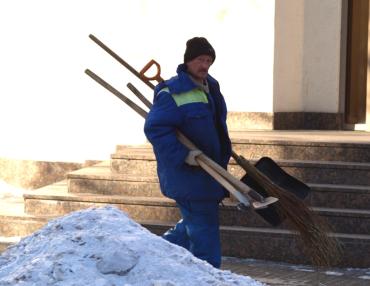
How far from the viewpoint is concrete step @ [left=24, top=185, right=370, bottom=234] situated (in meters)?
8.73

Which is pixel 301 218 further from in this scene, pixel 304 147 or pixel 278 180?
pixel 304 147

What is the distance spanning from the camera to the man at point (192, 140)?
707 centimetres

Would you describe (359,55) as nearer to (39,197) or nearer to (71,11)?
(71,11)

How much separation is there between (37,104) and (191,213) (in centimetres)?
492

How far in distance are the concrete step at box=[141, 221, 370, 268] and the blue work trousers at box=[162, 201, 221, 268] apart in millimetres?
1449

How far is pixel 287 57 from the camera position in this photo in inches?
441

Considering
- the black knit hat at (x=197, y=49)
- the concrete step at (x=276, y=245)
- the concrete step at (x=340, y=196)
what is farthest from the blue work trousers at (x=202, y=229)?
the concrete step at (x=340, y=196)

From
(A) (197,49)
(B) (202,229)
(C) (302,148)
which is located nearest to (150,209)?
(C) (302,148)

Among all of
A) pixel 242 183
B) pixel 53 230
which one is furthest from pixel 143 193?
pixel 53 230

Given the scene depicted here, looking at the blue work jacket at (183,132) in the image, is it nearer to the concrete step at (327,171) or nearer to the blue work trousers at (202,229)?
the blue work trousers at (202,229)

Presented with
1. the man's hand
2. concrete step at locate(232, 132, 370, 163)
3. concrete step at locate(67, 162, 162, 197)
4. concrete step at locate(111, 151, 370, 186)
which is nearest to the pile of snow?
the man's hand

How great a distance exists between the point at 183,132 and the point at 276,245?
1853mm

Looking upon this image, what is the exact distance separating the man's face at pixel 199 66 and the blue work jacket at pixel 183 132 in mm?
54

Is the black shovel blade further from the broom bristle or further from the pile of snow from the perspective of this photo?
the pile of snow
